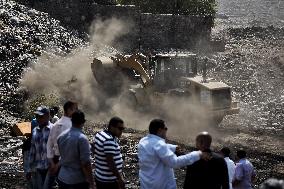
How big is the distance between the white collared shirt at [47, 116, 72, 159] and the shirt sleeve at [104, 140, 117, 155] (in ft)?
3.53

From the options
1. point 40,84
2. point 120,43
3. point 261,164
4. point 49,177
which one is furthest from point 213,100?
point 120,43

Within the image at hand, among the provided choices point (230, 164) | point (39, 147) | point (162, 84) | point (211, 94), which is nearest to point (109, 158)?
point (39, 147)

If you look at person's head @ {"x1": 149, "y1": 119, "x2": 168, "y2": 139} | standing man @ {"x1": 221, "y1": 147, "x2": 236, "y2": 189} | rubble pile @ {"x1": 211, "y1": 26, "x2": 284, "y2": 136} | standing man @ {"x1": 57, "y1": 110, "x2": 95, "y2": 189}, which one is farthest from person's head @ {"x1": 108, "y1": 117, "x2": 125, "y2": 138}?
rubble pile @ {"x1": 211, "y1": 26, "x2": 284, "y2": 136}

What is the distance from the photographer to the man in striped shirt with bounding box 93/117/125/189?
5633mm

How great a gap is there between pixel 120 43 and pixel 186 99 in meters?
11.9

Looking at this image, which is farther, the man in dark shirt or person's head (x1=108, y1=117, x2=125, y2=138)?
person's head (x1=108, y1=117, x2=125, y2=138)

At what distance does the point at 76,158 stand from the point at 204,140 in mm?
1522

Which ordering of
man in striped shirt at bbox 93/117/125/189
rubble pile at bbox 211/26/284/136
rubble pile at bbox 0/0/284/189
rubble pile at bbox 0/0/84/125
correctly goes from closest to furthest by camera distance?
man in striped shirt at bbox 93/117/125/189 → rubble pile at bbox 0/0/284/189 → rubble pile at bbox 0/0/84/125 → rubble pile at bbox 211/26/284/136

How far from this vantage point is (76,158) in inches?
222

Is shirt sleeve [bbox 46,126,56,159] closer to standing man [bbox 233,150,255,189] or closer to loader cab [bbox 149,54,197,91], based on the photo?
standing man [bbox 233,150,255,189]

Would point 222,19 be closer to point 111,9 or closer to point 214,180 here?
point 111,9

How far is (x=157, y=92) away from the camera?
52.7 ft

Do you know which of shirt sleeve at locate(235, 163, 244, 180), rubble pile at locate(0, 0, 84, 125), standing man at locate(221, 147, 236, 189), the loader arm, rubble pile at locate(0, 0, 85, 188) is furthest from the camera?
rubble pile at locate(0, 0, 84, 125)

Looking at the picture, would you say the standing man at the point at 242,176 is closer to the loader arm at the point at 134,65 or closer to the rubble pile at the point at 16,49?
the rubble pile at the point at 16,49
